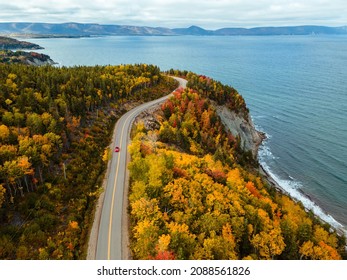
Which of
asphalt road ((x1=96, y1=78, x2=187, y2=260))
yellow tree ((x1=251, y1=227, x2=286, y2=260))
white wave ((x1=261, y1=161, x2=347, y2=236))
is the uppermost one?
asphalt road ((x1=96, y1=78, x2=187, y2=260))

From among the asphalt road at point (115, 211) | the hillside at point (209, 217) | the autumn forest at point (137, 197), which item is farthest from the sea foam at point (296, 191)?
the asphalt road at point (115, 211)

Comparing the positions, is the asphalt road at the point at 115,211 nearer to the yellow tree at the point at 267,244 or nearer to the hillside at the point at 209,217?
the hillside at the point at 209,217

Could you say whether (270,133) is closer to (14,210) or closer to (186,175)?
(186,175)

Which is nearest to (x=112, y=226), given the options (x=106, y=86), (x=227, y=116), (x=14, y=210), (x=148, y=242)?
(x=148, y=242)

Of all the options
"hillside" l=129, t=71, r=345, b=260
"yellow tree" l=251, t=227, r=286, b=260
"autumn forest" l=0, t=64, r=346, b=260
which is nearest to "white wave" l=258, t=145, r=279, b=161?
"autumn forest" l=0, t=64, r=346, b=260

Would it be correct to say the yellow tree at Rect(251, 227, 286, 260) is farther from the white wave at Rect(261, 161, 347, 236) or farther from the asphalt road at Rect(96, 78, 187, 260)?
the white wave at Rect(261, 161, 347, 236)

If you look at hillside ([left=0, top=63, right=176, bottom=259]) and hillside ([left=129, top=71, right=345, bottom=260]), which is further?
hillside ([left=0, top=63, right=176, bottom=259])

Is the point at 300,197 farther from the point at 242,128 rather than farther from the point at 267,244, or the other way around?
the point at 242,128
